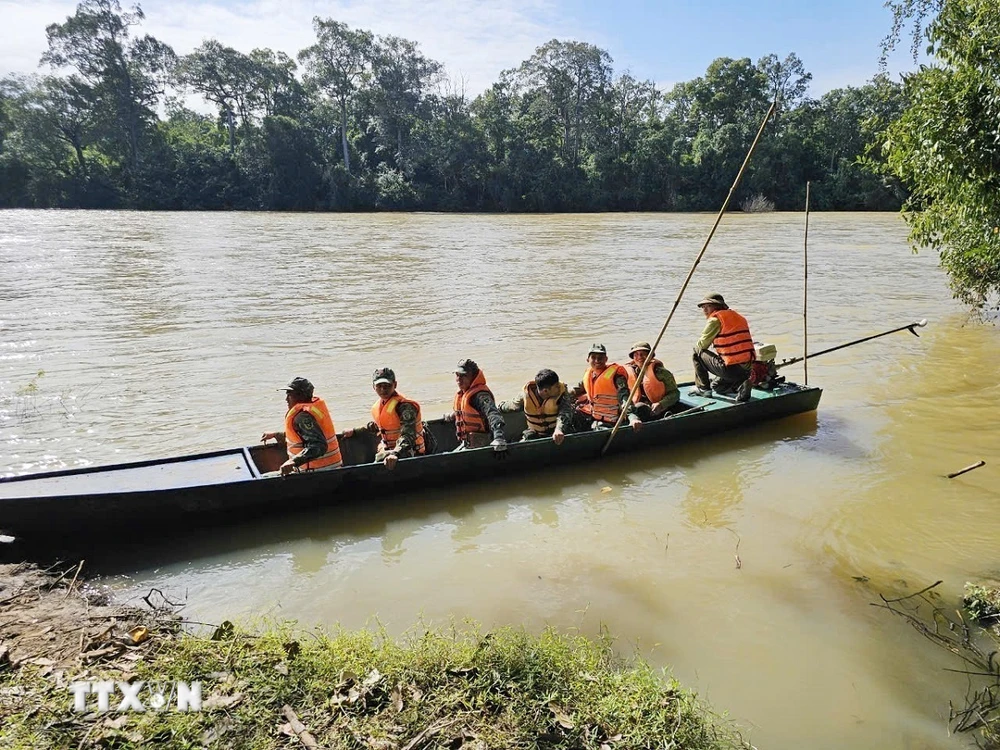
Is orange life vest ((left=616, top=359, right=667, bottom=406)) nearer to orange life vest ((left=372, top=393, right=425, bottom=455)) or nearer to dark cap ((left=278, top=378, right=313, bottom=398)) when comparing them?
orange life vest ((left=372, top=393, right=425, bottom=455))

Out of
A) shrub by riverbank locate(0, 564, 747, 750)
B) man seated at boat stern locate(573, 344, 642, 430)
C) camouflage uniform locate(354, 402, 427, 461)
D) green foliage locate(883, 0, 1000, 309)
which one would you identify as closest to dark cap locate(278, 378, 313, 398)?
camouflage uniform locate(354, 402, 427, 461)

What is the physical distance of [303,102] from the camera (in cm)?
5425

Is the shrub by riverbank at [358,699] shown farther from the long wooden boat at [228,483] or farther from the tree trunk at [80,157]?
the tree trunk at [80,157]

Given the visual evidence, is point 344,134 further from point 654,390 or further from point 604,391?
point 604,391

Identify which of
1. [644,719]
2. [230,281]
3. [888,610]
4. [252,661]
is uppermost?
[230,281]

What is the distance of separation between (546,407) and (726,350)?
9.39 feet

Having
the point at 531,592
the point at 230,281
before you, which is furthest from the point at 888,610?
the point at 230,281

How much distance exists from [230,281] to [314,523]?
15.2 m

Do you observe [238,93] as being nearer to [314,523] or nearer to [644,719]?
[314,523]

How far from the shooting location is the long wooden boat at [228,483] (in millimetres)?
5199

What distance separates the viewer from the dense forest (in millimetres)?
49344

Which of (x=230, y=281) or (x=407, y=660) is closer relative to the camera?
(x=407, y=660)

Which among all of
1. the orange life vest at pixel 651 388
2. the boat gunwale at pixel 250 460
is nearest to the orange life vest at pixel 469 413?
the boat gunwale at pixel 250 460

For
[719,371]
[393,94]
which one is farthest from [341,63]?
[719,371]
